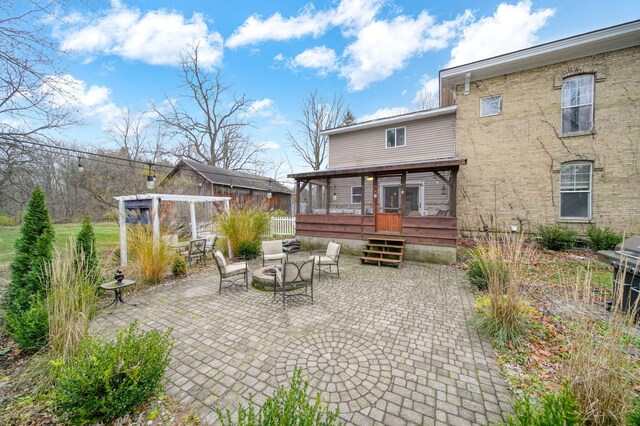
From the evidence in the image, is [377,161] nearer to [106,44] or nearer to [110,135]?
[106,44]

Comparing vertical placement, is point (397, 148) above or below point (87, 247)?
above

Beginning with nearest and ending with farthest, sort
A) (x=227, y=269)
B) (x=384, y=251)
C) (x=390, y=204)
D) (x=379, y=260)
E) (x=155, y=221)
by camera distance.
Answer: (x=227, y=269), (x=155, y=221), (x=379, y=260), (x=384, y=251), (x=390, y=204)

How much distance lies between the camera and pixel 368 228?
9445 mm

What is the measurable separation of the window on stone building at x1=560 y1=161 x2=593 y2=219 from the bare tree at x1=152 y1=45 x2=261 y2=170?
23564 mm

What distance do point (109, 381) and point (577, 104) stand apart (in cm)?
1486

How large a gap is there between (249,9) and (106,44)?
637 cm

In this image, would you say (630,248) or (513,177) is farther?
(513,177)

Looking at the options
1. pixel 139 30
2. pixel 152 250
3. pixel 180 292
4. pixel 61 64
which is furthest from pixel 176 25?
pixel 180 292

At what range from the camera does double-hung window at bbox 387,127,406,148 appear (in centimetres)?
1258

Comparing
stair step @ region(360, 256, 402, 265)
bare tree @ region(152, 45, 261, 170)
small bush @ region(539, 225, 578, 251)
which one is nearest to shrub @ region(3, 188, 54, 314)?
stair step @ region(360, 256, 402, 265)

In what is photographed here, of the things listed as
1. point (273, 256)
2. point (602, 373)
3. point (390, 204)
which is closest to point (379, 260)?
point (273, 256)

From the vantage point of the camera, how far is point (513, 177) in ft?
32.9

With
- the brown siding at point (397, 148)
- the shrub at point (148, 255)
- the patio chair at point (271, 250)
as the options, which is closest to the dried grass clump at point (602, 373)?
the patio chair at point (271, 250)

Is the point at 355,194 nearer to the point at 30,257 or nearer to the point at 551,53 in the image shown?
the point at 551,53
